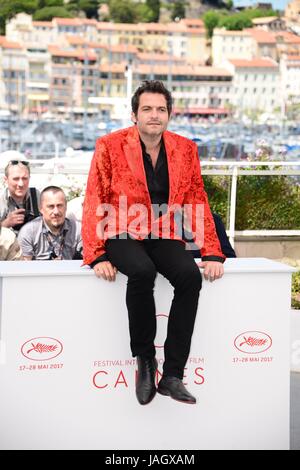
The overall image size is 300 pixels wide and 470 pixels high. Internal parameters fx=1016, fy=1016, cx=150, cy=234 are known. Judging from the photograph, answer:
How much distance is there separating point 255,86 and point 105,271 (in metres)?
107

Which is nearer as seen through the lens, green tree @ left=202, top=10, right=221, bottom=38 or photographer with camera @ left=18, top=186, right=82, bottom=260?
photographer with camera @ left=18, top=186, right=82, bottom=260

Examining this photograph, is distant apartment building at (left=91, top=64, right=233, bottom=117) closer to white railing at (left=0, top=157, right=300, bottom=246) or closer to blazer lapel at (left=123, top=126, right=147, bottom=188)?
white railing at (left=0, top=157, right=300, bottom=246)

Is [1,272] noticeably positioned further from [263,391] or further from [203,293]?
[263,391]

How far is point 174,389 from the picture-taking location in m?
3.91

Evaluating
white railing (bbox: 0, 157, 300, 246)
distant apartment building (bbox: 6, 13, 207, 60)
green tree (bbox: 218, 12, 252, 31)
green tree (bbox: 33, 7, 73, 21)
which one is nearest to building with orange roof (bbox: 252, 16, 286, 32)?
green tree (bbox: 218, 12, 252, 31)

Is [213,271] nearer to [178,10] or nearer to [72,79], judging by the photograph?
[72,79]

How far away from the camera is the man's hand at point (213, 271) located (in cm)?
393

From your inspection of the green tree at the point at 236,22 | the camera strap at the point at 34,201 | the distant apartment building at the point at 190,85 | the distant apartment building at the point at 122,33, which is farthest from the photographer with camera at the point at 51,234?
the green tree at the point at 236,22

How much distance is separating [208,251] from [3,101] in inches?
3818

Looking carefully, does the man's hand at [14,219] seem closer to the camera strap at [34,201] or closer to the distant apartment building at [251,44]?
the camera strap at [34,201]

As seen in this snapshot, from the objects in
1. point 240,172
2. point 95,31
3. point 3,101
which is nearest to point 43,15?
point 95,31

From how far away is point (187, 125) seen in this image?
95.0m

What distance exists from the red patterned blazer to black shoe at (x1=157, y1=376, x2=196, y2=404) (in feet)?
1.67

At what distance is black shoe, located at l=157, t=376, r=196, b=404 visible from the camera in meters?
3.91
